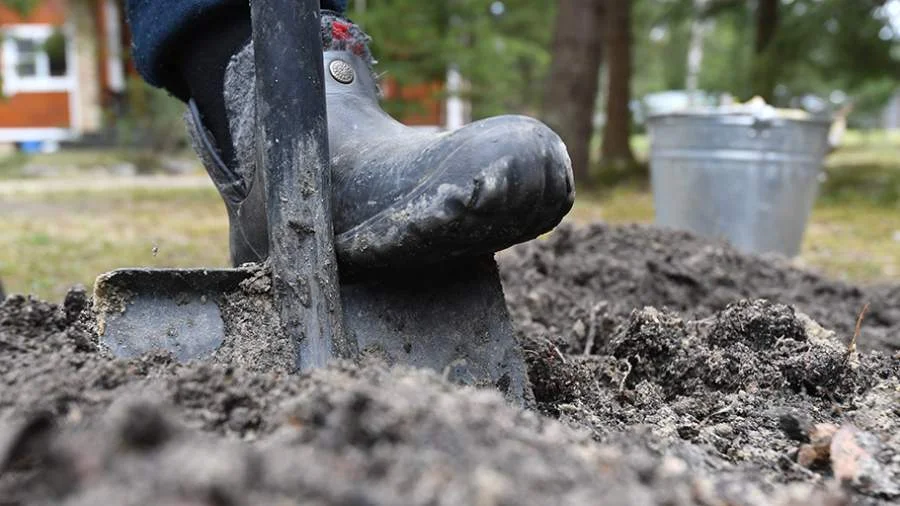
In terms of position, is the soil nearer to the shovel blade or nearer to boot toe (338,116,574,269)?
the shovel blade

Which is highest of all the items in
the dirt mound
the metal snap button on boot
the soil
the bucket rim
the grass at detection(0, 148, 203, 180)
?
the metal snap button on boot

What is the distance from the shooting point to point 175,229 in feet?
15.0

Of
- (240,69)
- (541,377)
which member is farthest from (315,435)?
(240,69)

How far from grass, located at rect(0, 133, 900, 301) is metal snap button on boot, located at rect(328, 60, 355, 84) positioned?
78cm

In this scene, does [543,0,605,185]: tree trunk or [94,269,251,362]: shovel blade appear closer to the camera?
[94,269,251,362]: shovel blade

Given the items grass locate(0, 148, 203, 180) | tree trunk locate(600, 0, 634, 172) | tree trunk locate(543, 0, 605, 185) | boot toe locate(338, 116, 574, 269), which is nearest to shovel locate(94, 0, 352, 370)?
Answer: boot toe locate(338, 116, 574, 269)

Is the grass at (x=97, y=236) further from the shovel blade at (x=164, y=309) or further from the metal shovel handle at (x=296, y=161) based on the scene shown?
the metal shovel handle at (x=296, y=161)

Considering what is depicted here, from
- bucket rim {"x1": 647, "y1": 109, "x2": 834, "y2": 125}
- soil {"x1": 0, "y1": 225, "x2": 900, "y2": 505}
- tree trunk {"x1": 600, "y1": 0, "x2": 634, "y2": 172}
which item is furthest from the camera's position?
tree trunk {"x1": 600, "y1": 0, "x2": 634, "y2": 172}

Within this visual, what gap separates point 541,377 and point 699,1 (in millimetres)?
8650

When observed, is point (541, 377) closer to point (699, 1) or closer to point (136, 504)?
point (136, 504)

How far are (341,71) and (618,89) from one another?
26.6 feet

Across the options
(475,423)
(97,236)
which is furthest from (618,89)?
(475,423)

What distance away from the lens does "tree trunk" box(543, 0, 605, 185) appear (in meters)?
6.69

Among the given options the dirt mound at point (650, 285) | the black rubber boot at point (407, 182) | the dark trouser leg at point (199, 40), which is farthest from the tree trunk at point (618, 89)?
the black rubber boot at point (407, 182)
